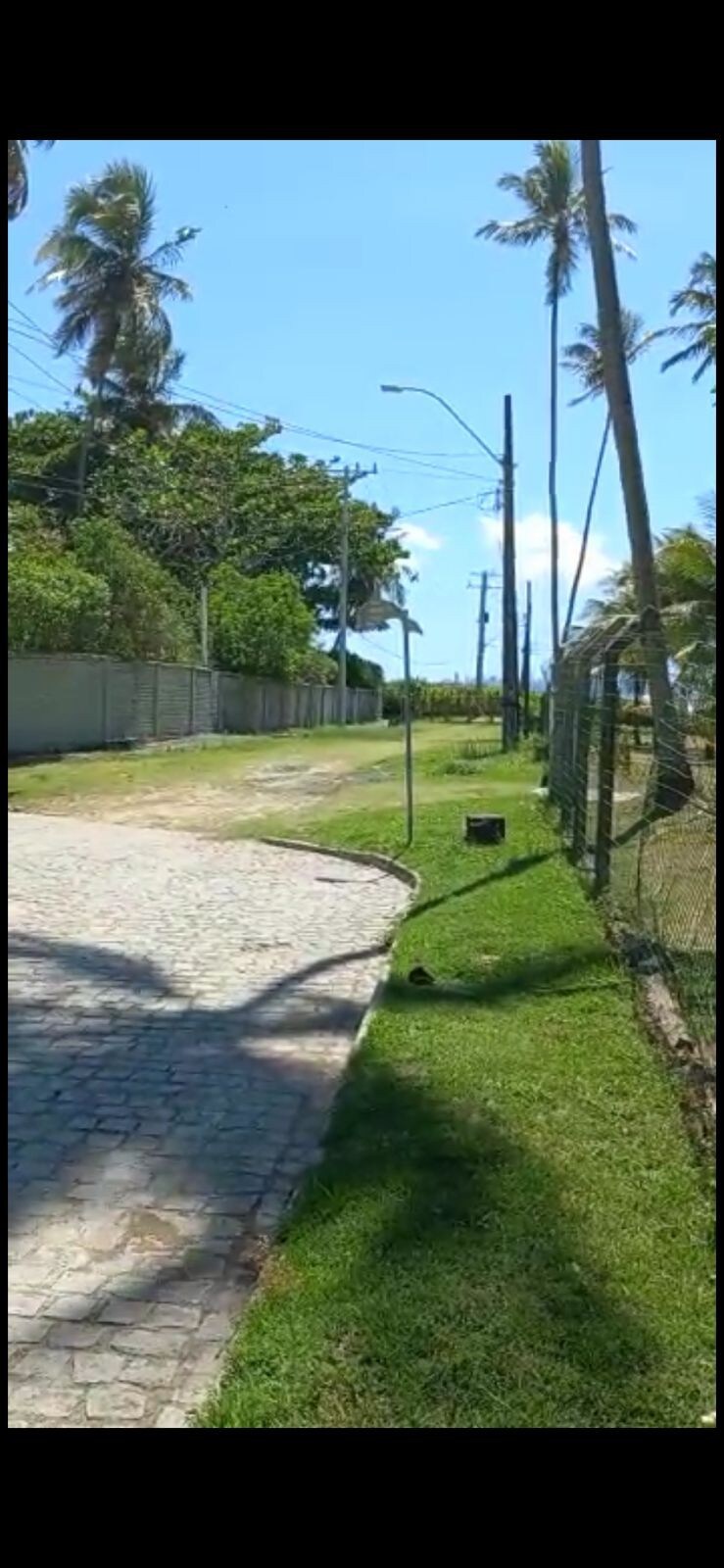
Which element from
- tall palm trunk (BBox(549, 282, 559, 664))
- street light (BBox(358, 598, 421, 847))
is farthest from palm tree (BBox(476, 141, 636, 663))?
street light (BBox(358, 598, 421, 847))

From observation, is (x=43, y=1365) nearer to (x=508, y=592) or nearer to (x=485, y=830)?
(x=485, y=830)

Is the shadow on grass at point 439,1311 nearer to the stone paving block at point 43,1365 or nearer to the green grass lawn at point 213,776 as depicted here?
the stone paving block at point 43,1365

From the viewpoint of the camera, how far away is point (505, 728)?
2683 centimetres

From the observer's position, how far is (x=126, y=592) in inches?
1110

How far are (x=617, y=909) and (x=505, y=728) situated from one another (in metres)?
19.0

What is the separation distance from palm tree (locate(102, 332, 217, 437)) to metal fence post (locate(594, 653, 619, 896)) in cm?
3105

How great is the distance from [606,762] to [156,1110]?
441 cm

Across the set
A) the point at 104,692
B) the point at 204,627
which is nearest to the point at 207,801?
the point at 104,692

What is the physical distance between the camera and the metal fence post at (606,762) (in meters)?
8.35

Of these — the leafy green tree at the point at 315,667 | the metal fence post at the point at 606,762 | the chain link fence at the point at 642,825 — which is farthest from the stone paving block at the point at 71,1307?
the leafy green tree at the point at 315,667
